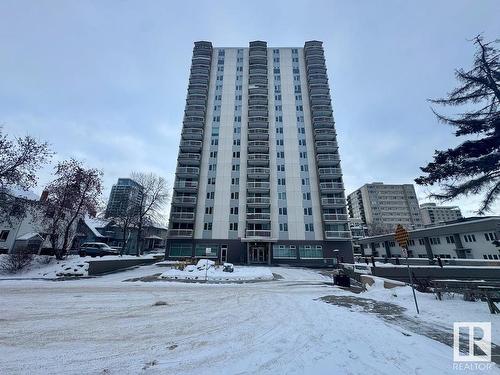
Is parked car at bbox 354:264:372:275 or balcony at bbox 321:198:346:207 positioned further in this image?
balcony at bbox 321:198:346:207

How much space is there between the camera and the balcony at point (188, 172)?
42.6m

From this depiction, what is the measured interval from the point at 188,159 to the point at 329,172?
28.1 m

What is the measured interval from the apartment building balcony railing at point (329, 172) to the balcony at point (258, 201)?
38.2 ft

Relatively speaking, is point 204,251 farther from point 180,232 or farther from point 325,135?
point 325,135

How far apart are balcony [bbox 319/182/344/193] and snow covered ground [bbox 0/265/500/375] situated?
31.2 m

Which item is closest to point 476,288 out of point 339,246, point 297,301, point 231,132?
point 297,301

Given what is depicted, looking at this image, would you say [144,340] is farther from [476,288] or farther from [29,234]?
[29,234]

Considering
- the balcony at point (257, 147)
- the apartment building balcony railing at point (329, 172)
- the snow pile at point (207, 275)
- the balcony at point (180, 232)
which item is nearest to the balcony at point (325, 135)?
the apartment building balcony railing at point (329, 172)

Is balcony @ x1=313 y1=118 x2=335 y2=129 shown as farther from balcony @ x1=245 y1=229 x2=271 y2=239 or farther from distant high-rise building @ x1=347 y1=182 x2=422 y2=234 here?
distant high-rise building @ x1=347 y1=182 x2=422 y2=234

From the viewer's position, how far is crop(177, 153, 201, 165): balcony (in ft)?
143

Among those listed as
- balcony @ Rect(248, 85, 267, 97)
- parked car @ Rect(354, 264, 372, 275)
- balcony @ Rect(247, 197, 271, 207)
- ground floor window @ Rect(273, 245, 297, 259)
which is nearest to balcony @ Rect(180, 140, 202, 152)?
balcony @ Rect(247, 197, 271, 207)

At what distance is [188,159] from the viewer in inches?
1725

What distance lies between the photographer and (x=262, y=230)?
38438 millimetres

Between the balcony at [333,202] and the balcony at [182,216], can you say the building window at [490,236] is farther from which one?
the balcony at [182,216]
